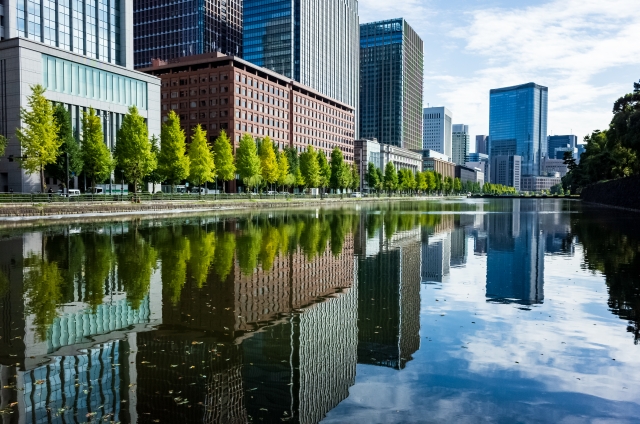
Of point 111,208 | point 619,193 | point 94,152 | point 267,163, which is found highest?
point 267,163

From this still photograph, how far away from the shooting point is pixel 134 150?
65312mm

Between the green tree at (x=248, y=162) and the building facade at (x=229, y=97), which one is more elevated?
the building facade at (x=229, y=97)

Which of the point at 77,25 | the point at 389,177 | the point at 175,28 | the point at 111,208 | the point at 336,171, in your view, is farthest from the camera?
the point at 175,28

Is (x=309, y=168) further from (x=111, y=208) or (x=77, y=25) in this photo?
(x=111, y=208)

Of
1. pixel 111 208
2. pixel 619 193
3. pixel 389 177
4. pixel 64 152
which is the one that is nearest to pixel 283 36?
pixel 389 177

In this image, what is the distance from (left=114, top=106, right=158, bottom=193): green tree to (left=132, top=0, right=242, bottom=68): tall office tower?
123 m

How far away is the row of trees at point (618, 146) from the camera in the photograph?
62322 mm

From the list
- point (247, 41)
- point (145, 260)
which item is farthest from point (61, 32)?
point (247, 41)

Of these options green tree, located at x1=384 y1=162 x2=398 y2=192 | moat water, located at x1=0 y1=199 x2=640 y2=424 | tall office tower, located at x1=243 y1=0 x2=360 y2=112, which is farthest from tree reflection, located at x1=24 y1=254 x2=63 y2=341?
tall office tower, located at x1=243 y1=0 x2=360 y2=112

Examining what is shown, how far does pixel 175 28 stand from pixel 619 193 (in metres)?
159

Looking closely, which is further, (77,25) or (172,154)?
(77,25)

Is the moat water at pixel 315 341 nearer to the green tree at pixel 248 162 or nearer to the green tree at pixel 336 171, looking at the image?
the green tree at pixel 248 162

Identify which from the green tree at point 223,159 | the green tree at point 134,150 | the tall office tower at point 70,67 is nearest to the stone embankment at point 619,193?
the green tree at point 223,159

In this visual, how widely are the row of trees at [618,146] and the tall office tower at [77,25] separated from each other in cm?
7980
